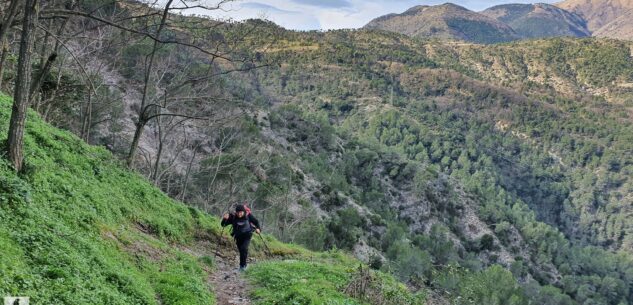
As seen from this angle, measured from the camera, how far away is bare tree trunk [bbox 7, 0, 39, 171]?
920 cm

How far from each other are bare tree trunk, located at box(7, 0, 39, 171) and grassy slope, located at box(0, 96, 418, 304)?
516 mm

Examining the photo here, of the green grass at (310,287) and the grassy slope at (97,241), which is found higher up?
the grassy slope at (97,241)

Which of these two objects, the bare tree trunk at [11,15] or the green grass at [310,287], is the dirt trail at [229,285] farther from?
the bare tree trunk at [11,15]

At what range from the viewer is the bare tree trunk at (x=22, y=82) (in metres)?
9.20

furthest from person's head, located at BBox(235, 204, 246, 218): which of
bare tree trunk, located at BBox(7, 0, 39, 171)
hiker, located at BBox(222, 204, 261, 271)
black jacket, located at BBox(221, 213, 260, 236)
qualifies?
bare tree trunk, located at BBox(7, 0, 39, 171)

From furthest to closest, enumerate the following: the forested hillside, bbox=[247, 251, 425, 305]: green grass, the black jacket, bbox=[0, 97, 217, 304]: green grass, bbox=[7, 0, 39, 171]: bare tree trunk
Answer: the forested hillside
the black jacket
bbox=[247, 251, 425, 305]: green grass
bbox=[7, 0, 39, 171]: bare tree trunk
bbox=[0, 97, 217, 304]: green grass

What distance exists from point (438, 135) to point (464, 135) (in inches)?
720

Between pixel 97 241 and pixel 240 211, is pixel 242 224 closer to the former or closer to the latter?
pixel 240 211

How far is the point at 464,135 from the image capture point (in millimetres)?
173500

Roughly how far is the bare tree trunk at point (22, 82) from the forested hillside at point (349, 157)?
4.28 feet

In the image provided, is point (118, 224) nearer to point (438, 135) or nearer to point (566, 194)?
point (438, 135)

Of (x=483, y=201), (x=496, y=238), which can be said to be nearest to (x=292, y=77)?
(x=483, y=201)

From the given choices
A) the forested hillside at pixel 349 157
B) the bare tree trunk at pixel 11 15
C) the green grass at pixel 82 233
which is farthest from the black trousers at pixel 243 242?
the bare tree trunk at pixel 11 15

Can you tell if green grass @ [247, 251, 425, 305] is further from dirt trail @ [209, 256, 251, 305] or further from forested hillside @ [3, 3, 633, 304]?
forested hillside @ [3, 3, 633, 304]
